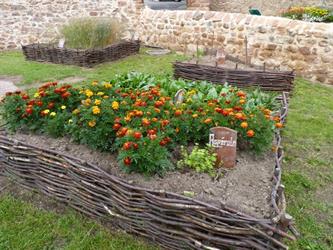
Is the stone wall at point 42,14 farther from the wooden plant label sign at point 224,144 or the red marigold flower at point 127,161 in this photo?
the red marigold flower at point 127,161

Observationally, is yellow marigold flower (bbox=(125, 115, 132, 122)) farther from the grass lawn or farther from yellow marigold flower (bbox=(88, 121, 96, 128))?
the grass lawn

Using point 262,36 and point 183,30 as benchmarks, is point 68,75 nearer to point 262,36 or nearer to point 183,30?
point 183,30

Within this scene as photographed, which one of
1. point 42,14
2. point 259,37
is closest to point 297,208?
point 259,37

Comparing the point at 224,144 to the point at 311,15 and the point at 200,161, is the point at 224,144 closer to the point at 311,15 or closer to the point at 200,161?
the point at 200,161

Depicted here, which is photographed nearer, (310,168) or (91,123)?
(91,123)

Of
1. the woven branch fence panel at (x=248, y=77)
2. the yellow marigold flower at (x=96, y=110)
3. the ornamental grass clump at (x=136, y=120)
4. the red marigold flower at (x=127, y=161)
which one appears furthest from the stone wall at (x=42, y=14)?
the red marigold flower at (x=127, y=161)

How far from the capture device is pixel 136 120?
9.42 feet

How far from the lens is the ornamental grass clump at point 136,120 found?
101 inches

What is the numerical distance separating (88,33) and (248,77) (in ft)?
13.6

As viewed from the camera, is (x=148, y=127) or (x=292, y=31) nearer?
(x=148, y=127)

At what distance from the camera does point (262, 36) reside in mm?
6918

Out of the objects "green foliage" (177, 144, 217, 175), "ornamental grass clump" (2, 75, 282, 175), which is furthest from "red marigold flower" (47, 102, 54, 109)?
"green foliage" (177, 144, 217, 175)

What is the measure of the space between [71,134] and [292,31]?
4.92m

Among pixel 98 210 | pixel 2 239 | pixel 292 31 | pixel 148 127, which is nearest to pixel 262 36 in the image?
pixel 292 31
